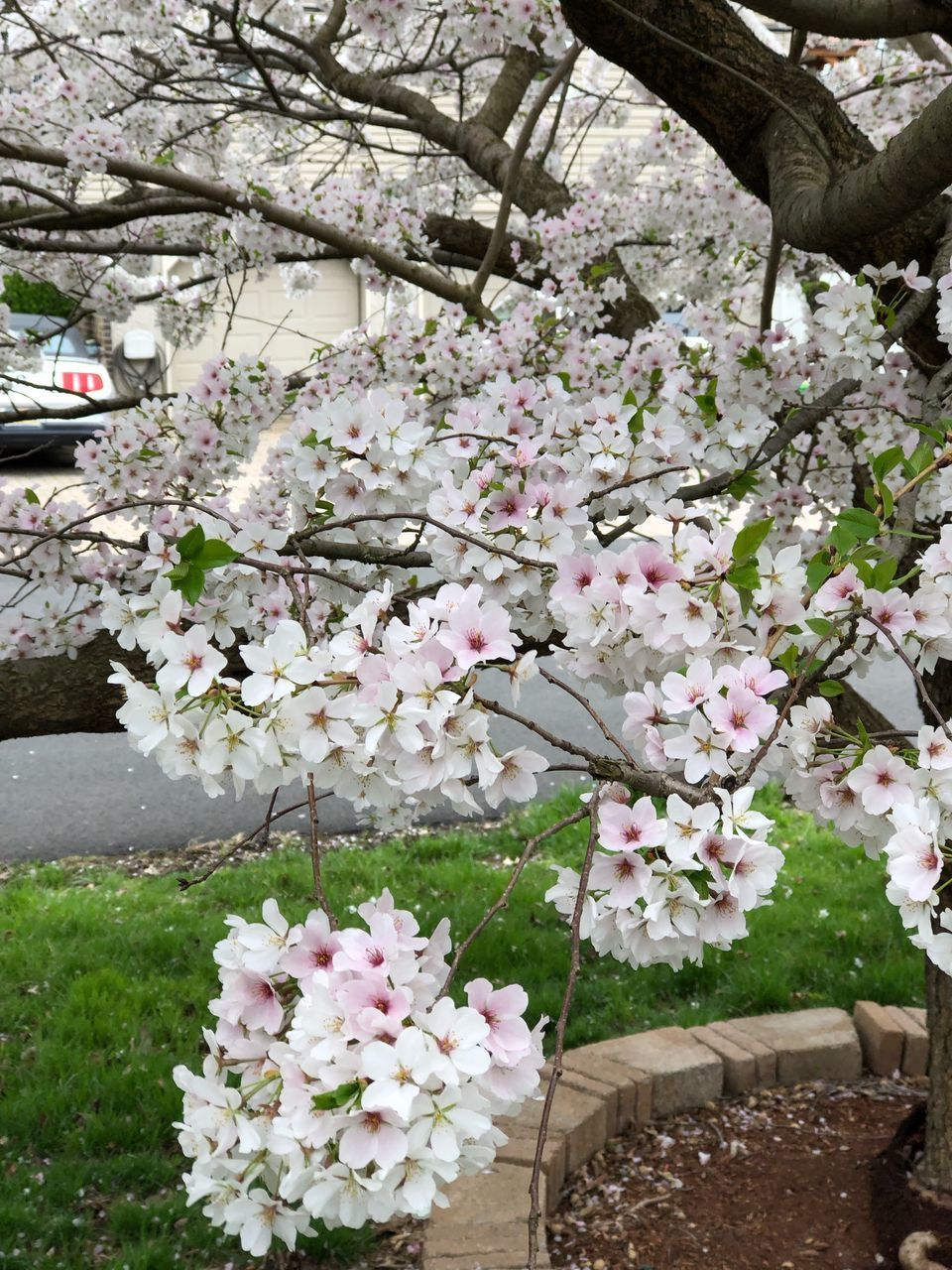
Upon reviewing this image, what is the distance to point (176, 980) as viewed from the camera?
3.37 m

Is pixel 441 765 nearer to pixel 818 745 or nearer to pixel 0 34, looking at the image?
pixel 818 745

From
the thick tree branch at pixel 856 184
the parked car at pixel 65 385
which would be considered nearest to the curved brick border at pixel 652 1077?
the thick tree branch at pixel 856 184

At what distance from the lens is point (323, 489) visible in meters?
1.90

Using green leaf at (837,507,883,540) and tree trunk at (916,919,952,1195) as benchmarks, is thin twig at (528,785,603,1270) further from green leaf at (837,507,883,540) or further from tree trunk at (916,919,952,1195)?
tree trunk at (916,919,952,1195)

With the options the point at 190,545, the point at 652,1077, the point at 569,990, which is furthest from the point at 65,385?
the point at 569,990

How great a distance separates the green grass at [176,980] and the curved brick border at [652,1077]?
0.28 m

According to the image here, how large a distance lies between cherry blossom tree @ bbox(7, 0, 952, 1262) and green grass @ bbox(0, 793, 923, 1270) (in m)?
0.95

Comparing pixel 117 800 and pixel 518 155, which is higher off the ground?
pixel 518 155

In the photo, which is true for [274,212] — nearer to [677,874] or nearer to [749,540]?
[749,540]

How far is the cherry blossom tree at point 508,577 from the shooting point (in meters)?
1.02

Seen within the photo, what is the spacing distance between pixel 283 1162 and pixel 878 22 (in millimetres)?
1870

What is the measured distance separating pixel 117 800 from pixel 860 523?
4.81m

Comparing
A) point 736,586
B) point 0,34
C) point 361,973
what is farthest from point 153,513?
point 0,34

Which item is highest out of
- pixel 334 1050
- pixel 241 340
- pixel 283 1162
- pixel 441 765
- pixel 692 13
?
pixel 241 340
